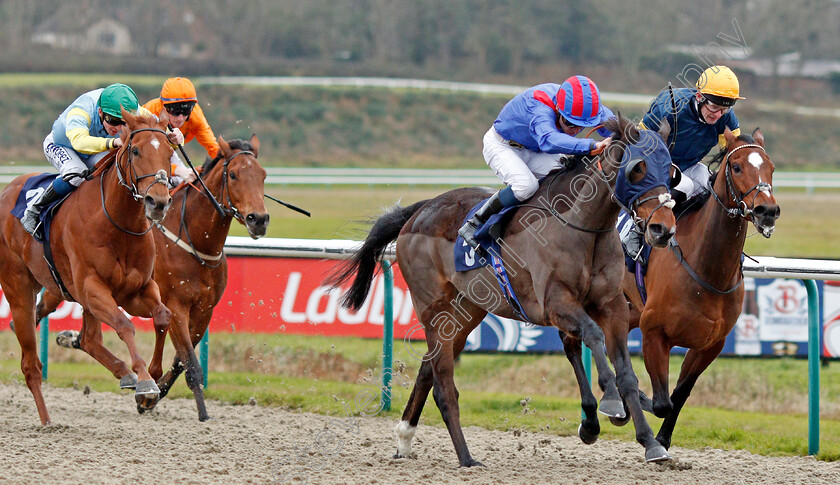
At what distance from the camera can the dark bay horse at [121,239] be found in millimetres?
4676

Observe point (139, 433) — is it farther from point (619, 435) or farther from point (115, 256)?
point (619, 435)

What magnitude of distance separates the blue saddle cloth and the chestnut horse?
0.51m

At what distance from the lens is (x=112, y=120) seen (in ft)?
17.3

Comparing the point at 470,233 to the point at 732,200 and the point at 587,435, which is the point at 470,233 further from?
the point at 732,200

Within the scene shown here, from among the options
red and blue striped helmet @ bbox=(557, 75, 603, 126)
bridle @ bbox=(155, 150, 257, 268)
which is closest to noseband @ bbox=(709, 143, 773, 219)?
red and blue striped helmet @ bbox=(557, 75, 603, 126)

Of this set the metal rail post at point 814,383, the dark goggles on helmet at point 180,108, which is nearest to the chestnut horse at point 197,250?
the dark goggles on helmet at point 180,108

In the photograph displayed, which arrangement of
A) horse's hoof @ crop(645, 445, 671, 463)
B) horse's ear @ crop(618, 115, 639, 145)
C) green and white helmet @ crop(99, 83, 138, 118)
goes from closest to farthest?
horse's hoof @ crop(645, 445, 671, 463)
horse's ear @ crop(618, 115, 639, 145)
green and white helmet @ crop(99, 83, 138, 118)

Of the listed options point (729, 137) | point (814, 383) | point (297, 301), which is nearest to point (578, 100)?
point (729, 137)

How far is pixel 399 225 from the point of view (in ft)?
18.0

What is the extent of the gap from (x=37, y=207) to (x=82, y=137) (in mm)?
548

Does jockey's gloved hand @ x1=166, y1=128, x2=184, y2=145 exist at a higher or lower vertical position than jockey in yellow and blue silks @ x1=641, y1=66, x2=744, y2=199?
lower

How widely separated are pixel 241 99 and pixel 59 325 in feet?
78.5

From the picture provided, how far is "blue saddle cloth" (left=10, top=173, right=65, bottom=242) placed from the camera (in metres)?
5.32

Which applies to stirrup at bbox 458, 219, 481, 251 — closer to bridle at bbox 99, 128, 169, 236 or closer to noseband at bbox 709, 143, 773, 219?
noseband at bbox 709, 143, 773, 219
